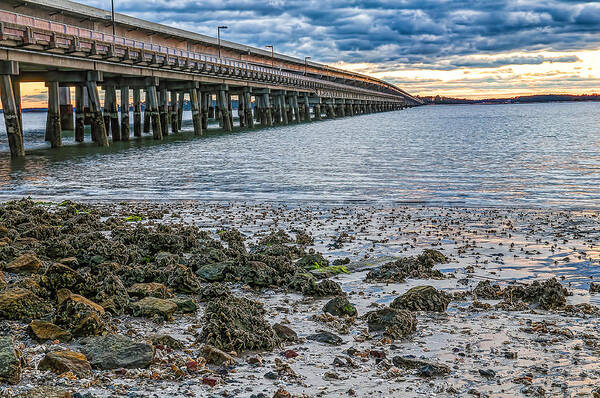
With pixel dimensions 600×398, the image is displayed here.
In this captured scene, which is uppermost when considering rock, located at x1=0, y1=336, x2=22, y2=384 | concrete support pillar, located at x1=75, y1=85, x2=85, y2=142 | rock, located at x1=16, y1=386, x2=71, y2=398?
concrete support pillar, located at x1=75, y1=85, x2=85, y2=142

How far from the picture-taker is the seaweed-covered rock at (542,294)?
23.3 feet

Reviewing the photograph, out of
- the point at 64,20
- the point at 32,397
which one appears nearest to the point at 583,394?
the point at 32,397

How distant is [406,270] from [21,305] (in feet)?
15.3

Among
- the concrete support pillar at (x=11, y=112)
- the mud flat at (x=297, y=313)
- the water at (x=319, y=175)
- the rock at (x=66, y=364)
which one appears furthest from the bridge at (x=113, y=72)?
the rock at (x=66, y=364)

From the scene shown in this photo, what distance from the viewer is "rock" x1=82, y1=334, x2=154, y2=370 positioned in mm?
5121

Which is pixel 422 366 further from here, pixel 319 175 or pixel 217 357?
pixel 319 175

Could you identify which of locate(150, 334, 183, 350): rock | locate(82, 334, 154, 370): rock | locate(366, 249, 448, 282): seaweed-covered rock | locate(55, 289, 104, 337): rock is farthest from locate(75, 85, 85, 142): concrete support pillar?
locate(82, 334, 154, 370): rock

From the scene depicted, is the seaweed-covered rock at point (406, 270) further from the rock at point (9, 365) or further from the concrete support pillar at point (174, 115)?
the concrete support pillar at point (174, 115)

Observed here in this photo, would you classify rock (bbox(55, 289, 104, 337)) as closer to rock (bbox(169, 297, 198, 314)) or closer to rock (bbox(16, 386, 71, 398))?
rock (bbox(169, 297, 198, 314))

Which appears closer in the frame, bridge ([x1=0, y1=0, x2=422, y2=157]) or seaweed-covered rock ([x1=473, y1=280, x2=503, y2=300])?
seaweed-covered rock ([x1=473, y1=280, x2=503, y2=300])

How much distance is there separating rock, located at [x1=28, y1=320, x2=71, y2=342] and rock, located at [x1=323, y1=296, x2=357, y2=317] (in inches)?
→ 102

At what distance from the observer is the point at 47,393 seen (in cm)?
441

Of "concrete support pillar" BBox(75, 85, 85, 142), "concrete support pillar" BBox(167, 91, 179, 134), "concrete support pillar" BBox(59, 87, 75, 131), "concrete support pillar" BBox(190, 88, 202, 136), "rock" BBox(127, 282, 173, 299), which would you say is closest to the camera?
"rock" BBox(127, 282, 173, 299)

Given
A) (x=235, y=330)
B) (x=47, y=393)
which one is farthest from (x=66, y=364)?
(x=235, y=330)
